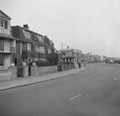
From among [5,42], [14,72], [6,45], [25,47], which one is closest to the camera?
[14,72]

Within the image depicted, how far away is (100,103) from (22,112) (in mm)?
3780

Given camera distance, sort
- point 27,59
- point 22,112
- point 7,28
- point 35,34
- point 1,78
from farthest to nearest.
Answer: point 35,34, point 27,59, point 7,28, point 1,78, point 22,112

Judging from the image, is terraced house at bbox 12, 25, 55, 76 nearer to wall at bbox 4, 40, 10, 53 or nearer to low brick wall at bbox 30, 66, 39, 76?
wall at bbox 4, 40, 10, 53

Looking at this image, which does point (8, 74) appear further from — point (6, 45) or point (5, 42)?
point (5, 42)

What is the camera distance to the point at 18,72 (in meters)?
21.1

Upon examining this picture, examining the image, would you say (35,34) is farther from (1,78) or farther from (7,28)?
(1,78)

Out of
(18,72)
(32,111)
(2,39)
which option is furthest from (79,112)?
(2,39)

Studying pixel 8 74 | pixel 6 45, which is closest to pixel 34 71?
pixel 8 74

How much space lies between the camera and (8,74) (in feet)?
61.2

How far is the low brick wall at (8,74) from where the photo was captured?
58.6ft

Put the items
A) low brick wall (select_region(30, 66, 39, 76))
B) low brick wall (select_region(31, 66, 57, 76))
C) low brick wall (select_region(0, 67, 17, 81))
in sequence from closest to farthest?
low brick wall (select_region(0, 67, 17, 81)), low brick wall (select_region(30, 66, 39, 76)), low brick wall (select_region(31, 66, 57, 76))

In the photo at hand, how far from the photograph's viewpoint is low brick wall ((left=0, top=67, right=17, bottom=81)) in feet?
58.6

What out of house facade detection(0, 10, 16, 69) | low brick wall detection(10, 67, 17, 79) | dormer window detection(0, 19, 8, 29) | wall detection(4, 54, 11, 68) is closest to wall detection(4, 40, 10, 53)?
house facade detection(0, 10, 16, 69)

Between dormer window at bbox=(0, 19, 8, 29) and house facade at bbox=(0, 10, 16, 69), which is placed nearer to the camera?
house facade at bbox=(0, 10, 16, 69)
